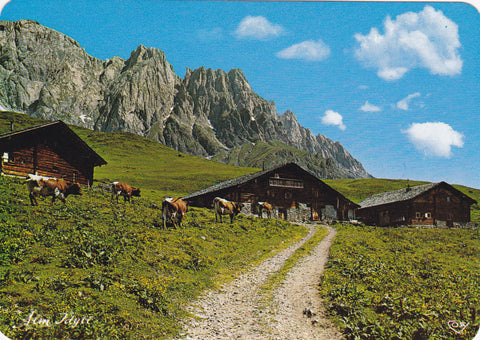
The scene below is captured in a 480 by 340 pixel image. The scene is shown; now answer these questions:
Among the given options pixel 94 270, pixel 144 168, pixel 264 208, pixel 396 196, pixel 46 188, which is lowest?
pixel 94 270

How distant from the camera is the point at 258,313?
9141 millimetres

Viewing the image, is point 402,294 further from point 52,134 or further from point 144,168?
point 144,168

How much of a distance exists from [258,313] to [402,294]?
524 cm

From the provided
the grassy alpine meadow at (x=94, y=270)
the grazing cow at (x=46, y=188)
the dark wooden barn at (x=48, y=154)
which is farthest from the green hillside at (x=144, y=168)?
the grassy alpine meadow at (x=94, y=270)

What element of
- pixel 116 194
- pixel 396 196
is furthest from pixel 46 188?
pixel 396 196

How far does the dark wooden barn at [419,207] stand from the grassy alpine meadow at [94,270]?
16.9m

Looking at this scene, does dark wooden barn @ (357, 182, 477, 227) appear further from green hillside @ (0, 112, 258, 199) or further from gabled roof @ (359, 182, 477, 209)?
green hillside @ (0, 112, 258, 199)

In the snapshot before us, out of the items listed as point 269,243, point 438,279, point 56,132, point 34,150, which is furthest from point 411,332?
point 56,132

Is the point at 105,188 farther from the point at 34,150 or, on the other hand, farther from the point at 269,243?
the point at 269,243

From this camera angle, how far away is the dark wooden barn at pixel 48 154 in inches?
794

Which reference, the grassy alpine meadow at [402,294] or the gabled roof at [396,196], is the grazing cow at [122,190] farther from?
the gabled roof at [396,196]

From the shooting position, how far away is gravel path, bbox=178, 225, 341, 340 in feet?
→ 26.0

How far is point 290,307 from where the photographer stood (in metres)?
9.78

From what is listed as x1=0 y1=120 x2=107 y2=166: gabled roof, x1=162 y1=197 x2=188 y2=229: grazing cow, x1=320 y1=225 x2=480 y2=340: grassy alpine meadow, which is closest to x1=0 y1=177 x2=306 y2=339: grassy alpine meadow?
x1=162 y1=197 x2=188 y2=229: grazing cow
